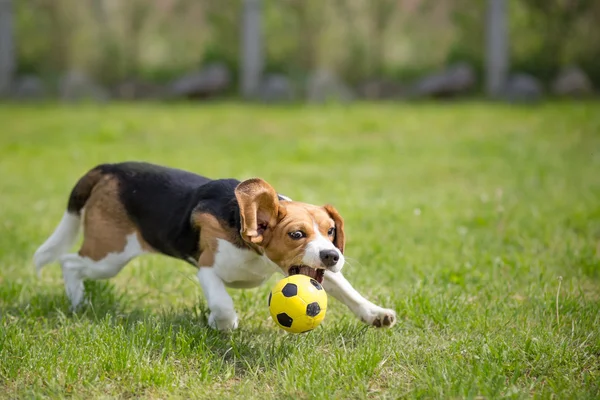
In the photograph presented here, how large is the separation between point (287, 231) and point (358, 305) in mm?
733

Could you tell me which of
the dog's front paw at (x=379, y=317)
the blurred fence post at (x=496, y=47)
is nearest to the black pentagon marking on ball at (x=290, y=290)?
the dog's front paw at (x=379, y=317)

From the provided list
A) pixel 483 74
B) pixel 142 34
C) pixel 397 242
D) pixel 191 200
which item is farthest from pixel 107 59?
pixel 191 200

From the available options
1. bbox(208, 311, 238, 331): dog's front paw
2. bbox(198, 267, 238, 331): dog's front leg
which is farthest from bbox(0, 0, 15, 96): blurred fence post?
bbox(208, 311, 238, 331): dog's front paw

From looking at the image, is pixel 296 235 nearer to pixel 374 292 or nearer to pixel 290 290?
pixel 290 290

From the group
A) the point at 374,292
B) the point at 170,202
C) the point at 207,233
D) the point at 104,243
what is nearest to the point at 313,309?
the point at 207,233

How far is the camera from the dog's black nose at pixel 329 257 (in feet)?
12.0

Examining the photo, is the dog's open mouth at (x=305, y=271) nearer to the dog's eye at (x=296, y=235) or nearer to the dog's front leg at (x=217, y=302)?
the dog's eye at (x=296, y=235)

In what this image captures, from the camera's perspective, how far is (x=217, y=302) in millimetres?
3992

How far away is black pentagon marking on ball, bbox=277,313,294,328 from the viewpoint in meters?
3.69

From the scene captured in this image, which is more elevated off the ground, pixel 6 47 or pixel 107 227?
pixel 6 47

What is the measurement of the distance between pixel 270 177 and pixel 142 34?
897cm

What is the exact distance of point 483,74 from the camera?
16.5 metres

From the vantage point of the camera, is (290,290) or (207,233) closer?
(290,290)

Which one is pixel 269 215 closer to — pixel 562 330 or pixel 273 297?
pixel 273 297
